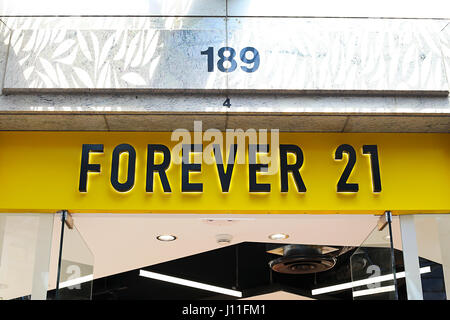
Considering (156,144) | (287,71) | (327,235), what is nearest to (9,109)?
(156,144)

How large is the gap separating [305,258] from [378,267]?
2.50 meters

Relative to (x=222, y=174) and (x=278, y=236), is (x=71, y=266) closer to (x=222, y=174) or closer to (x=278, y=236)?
(x=222, y=174)

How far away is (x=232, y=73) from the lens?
4723mm

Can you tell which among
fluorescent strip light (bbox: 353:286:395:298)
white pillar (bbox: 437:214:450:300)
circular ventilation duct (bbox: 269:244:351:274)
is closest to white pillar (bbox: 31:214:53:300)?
fluorescent strip light (bbox: 353:286:395:298)

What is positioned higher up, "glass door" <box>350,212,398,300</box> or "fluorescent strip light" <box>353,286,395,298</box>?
"glass door" <box>350,212,398,300</box>

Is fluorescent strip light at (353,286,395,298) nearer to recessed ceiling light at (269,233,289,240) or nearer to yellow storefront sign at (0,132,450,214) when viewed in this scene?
yellow storefront sign at (0,132,450,214)

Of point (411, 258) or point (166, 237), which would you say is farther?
point (166, 237)

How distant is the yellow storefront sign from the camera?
471 centimetres

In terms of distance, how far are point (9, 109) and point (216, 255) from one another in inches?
197

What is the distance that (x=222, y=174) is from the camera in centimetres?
479

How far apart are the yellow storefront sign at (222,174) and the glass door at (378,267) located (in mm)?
220

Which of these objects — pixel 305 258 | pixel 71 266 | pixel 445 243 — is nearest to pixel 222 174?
pixel 71 266

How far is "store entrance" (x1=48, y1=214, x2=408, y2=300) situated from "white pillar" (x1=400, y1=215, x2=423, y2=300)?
0.06 metres

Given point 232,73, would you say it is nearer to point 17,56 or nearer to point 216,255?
point 17,56
